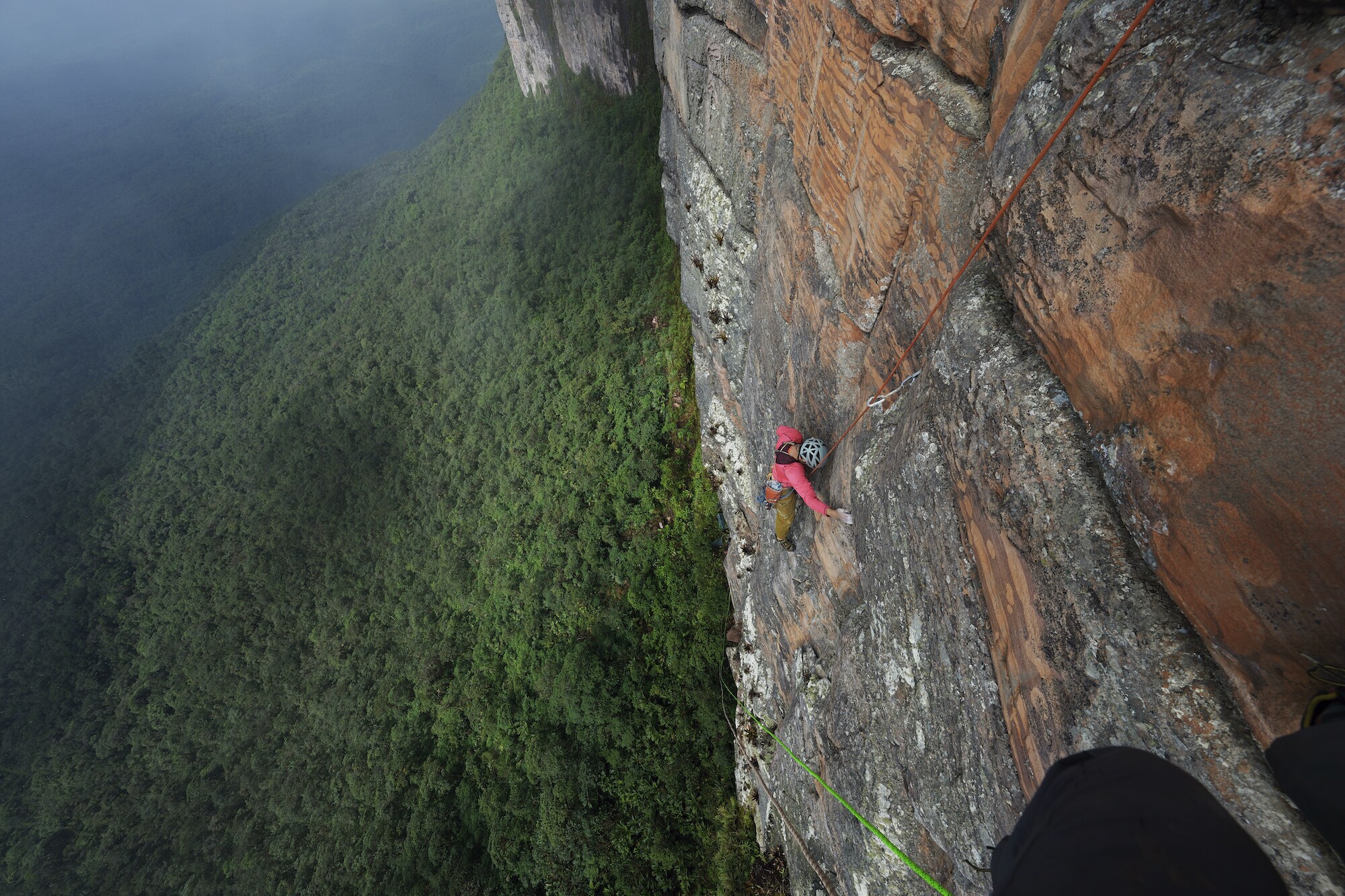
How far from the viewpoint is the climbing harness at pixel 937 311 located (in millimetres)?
2354

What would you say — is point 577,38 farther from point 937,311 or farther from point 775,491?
point 937,311

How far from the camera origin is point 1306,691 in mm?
1810

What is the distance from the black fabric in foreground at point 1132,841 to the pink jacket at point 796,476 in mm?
4317

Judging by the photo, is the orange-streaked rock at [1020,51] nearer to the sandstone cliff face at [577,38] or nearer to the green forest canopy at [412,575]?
the green forest canopy at [412,575]

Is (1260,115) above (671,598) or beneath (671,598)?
above

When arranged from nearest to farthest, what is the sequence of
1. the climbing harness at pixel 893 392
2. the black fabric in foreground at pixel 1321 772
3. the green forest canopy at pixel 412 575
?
the black fabric in foreground at pixel 1321 772, the climbing harness at pixel 893 392, the green forest canopy at pixel 412 575

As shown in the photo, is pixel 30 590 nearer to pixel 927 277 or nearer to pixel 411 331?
pixel 411 331

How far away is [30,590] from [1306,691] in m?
69.7

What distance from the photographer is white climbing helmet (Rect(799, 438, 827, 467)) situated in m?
6.22

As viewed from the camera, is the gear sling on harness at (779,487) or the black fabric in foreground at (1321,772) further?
the gear sling on harness at (779,487)

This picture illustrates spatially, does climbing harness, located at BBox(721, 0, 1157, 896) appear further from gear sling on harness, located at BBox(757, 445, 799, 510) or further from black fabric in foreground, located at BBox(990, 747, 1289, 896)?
black fabric in foreground, located at BBox(990, 747, 1289, 896)

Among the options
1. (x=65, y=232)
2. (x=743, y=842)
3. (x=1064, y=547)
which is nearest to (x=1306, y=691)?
(x=1064, y=547)

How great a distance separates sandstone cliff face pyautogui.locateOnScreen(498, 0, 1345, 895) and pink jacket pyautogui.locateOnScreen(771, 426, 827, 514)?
0.24m

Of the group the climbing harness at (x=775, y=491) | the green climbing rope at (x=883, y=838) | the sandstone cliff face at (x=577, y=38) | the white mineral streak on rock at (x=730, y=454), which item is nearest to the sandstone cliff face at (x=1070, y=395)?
the green climbing rope at (x=883, y=838)
